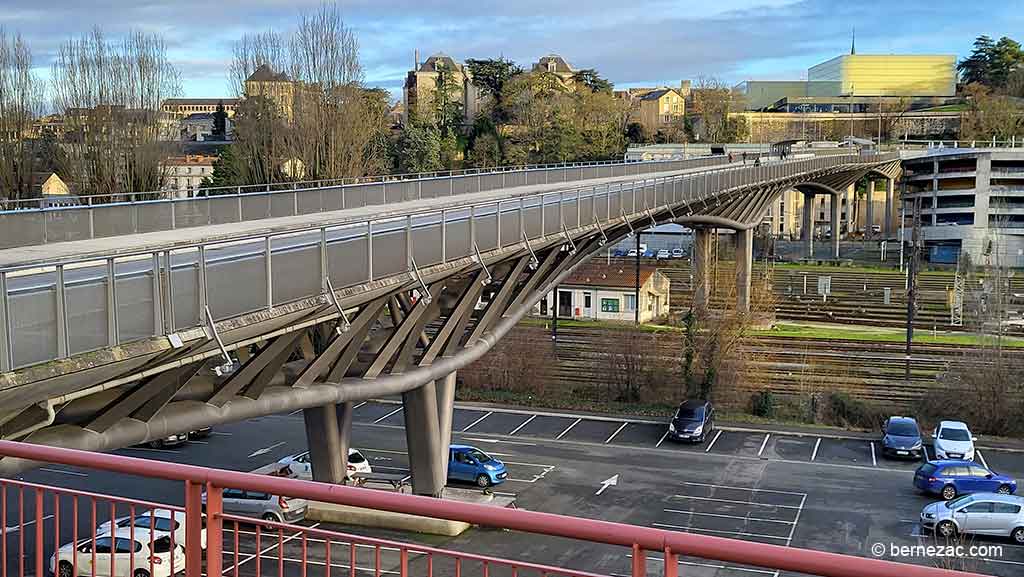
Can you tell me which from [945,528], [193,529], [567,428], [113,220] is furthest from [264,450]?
[193,529]

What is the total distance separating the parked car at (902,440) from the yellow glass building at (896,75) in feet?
325

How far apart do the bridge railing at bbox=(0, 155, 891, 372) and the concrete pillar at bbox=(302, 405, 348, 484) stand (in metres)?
5.72

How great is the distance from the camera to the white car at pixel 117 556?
4.41 meters

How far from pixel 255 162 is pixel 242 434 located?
1633 centimetres

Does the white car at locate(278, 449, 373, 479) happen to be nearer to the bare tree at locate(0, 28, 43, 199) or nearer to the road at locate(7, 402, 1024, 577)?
the road at locate(7, 402, 1024, 577)

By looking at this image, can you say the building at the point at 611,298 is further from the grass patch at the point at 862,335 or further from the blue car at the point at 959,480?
the blue car at the point at 959,480

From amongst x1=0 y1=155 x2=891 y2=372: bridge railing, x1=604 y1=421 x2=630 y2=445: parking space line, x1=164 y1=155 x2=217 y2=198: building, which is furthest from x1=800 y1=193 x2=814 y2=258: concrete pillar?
x1=0 y1=155 x2=891 y2=372: bridge railing

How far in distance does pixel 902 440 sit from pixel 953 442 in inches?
46.9

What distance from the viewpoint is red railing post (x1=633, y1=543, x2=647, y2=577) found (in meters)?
3.09

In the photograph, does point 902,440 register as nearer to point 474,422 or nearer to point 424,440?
point 474,422

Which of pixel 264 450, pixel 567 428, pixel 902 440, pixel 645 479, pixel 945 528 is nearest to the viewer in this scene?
pixel 945 528

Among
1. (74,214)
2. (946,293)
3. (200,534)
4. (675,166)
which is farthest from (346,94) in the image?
(200,534)

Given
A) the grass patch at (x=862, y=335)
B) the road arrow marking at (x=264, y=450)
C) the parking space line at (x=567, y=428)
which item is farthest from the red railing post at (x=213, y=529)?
the grass patch at (x=862, y=335)

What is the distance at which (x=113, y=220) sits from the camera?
17109mm
